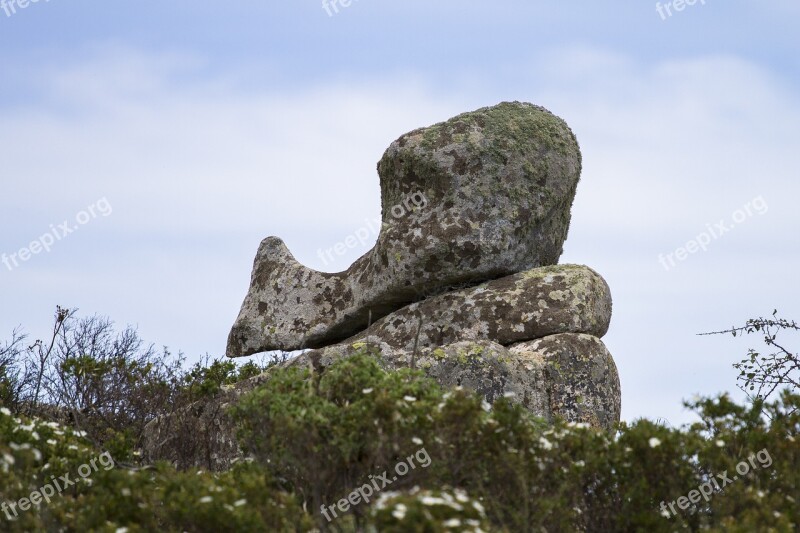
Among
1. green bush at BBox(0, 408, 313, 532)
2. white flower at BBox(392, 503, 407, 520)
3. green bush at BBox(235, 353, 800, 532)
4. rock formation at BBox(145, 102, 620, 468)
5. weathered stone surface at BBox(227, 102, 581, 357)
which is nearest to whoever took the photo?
white flower at BBox(392, 503, 407, 520)

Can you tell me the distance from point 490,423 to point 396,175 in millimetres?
5980

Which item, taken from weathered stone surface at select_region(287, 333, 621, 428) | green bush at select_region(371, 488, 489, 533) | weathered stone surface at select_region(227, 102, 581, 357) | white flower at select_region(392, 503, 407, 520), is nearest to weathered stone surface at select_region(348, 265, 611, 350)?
weathered stone surface at select_region(287, 333, 621, 428)

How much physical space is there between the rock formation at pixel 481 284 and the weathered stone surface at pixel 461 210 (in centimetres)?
2

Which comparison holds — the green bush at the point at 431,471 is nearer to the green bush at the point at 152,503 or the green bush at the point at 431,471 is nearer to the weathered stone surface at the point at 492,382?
the green bush at the point at 152,503

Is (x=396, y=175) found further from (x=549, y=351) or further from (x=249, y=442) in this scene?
(x=249, y=442)

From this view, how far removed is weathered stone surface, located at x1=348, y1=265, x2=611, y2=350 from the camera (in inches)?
457

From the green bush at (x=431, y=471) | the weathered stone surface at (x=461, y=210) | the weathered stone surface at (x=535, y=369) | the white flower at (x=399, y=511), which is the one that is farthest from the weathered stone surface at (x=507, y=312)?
the white flower at (x=399, y=511)

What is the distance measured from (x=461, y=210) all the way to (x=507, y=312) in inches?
52.4

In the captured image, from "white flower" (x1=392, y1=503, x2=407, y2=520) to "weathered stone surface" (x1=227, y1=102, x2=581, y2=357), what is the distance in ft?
21.5

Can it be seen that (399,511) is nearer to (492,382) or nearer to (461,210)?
(492,382)

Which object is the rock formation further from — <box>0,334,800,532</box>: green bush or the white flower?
the white flower

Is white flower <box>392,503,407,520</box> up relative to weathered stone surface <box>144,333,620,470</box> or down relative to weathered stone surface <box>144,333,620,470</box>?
down

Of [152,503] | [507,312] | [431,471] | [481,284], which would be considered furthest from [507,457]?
[481,284]

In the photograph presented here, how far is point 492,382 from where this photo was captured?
10.6 m
